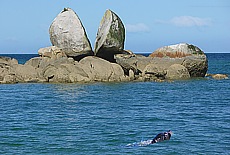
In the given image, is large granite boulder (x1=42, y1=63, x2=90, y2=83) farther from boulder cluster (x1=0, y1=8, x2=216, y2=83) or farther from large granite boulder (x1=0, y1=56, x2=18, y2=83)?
large granite boulder (x1=0, y1=56, x2=18, y2=83)

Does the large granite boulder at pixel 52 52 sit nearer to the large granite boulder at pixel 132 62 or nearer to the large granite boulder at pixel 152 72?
the large granite boulder at pixel 132 62

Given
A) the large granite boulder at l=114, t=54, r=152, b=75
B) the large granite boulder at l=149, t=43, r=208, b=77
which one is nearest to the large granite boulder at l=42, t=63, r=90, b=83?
the large granite boulder at l=114, t=54, r=152, b=75

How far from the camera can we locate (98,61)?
38719 millimetres

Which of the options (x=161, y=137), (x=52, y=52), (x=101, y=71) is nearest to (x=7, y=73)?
(x=52, y=52)

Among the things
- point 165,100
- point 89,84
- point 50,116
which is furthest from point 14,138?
point 89,84

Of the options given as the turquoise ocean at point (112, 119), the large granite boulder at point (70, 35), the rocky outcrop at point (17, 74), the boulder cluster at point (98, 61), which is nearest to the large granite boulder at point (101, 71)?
the boulder cluster at point (98, 61)

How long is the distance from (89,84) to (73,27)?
7224 millimetres

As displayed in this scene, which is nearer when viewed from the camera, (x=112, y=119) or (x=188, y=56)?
(x=112, y=119)

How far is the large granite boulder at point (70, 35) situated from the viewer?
41312 millimetres

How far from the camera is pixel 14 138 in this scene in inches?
679

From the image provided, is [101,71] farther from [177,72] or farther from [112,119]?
[112,119]

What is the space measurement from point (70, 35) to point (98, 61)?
4.23 m

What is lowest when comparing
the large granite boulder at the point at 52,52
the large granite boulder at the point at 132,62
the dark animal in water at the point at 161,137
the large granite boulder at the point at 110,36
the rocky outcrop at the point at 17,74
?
the dark animal in water at the point at 161,137

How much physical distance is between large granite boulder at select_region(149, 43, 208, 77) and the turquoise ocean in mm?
6504
